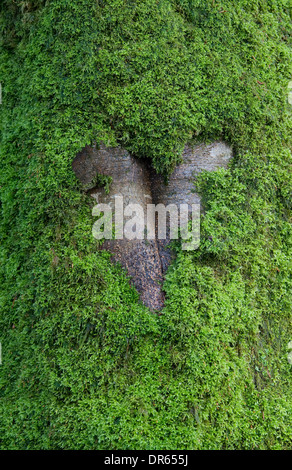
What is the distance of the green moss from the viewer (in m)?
2.29

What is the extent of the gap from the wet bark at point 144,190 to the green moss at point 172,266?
70mm

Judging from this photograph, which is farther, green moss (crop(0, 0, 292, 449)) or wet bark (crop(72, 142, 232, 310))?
wet bark (crop(72, 142, 232, 310))

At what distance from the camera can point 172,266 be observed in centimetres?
253

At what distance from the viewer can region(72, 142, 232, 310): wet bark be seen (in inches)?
99.0

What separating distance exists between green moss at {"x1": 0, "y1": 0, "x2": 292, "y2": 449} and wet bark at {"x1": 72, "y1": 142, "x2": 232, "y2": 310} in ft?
0.23

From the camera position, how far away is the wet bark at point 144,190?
2.51m

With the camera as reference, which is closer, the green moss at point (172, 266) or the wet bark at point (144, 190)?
the green moss at point (172, 266)

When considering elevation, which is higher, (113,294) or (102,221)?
(102,221)

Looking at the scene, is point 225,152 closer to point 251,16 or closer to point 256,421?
point 251,16

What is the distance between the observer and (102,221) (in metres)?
2.52

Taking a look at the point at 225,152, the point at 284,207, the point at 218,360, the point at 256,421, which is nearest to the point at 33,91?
the point at 225,152

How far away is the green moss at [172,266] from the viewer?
90.4 inches

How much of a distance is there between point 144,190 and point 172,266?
0.49m
